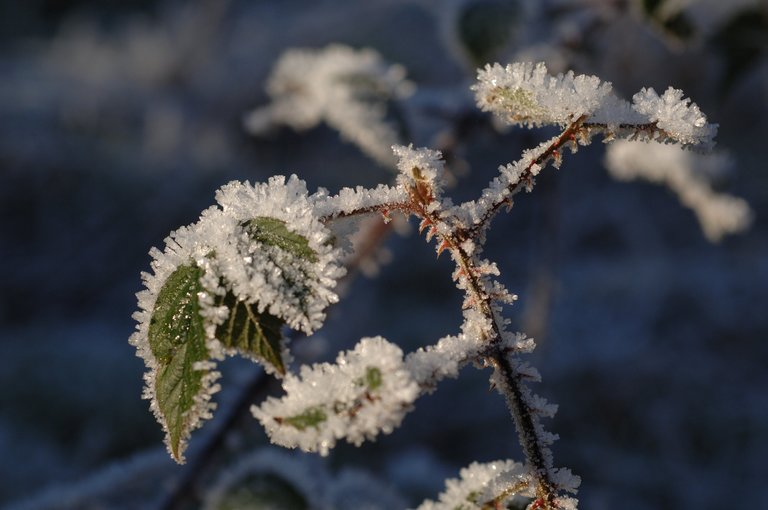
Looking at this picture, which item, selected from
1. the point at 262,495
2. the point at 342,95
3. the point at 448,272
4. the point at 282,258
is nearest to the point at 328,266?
the point at 282,258

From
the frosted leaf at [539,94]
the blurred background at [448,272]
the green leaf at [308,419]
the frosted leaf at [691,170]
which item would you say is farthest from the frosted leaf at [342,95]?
the green leaf at [308,419]

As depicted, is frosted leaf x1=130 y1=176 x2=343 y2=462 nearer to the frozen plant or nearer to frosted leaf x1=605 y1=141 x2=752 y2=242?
the frozen plant

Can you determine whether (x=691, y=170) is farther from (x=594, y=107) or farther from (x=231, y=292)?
(x=231, y=292)

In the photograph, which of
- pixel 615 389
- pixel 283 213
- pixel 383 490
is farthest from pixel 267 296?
pixel 615 389

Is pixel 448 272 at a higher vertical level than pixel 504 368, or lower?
higher

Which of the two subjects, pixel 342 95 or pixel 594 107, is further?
pixel 342 95

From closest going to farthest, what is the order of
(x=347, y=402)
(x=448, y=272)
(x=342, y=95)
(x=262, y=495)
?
(x=347, y=402)
(x=262, y=495)
(x=342, y=95)
(x=448, y=272)

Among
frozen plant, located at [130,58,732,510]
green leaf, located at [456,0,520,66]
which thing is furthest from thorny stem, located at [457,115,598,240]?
green leaf, located at [456,0,520,66]

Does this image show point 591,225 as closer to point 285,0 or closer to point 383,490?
point 383,490
